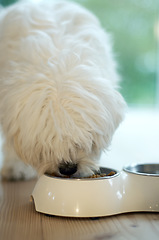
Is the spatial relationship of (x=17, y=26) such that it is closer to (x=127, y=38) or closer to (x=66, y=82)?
(x=66, y=82)

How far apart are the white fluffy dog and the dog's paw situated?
502 mm

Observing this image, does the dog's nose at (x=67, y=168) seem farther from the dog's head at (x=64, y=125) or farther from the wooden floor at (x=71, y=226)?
the wooden floor at (x=71, y=226)

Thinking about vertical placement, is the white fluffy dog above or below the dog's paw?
above

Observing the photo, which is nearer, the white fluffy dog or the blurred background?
the white fluffy dog

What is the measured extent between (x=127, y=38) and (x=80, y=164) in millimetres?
→ 5390

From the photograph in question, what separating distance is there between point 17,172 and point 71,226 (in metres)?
1.06

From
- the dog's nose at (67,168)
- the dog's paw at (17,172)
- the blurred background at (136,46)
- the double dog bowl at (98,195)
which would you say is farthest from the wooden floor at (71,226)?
the blurred background at (136,46)

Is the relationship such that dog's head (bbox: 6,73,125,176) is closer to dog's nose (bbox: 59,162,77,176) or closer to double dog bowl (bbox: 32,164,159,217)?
dog's nose (bbox: 59,162,77,176)

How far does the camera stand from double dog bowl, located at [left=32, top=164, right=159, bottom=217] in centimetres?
173

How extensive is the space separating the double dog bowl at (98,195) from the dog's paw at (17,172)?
0.75 metres

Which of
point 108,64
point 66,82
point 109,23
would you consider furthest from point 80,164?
point 109,23

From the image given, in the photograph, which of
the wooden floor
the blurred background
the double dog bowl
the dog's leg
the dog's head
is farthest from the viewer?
the blurred background

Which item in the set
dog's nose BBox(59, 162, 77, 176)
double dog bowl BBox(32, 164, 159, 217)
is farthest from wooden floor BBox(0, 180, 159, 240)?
dog's nose BBox(59, 162, 77, 176)

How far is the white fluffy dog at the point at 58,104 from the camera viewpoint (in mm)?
1934
